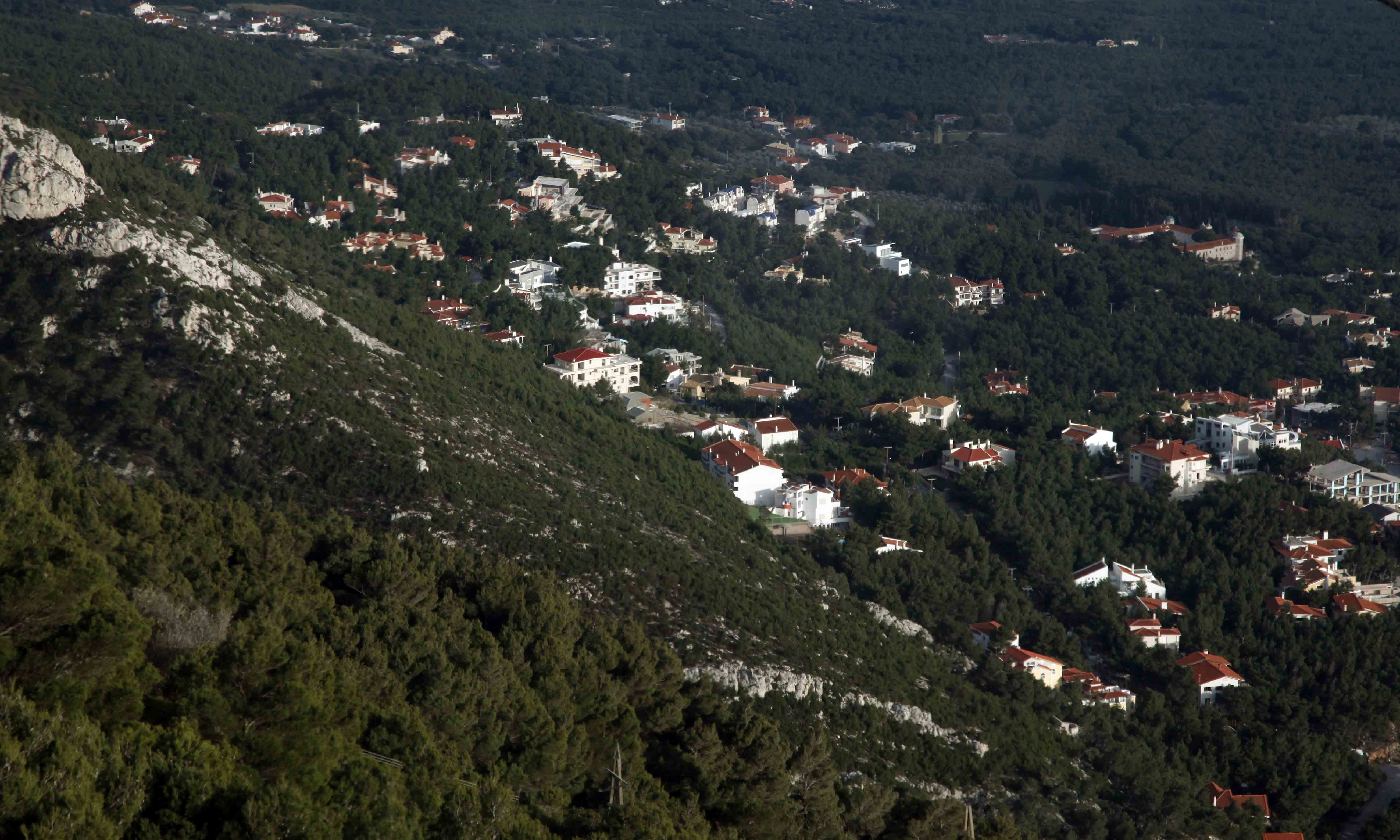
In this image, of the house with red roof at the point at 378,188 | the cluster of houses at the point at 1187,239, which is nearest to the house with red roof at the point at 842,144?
the cluster of houses at the point at 1187,239

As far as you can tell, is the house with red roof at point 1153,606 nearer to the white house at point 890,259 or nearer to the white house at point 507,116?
the white house at point 890,259

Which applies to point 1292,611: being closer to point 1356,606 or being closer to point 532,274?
point 1356,606

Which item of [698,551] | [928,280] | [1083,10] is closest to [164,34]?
[928,280]

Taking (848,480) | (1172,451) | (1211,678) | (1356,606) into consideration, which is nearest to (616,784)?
(1211,678)

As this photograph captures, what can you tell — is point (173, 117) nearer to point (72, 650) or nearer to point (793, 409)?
point (793, 409)

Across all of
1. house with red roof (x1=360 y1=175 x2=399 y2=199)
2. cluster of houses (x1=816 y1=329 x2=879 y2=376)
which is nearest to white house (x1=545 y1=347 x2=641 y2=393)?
cluster of houses (x1=816 y1=329 x2=879 y2=376)

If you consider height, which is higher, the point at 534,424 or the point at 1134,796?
the point at 534,424
